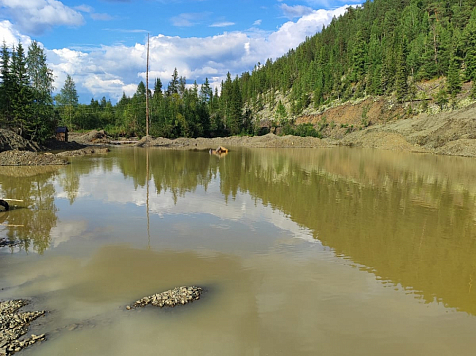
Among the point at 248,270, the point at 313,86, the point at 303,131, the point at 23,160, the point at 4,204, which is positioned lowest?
the point at 248,270

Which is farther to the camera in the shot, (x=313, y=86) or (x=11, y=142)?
(x=313, y=86)

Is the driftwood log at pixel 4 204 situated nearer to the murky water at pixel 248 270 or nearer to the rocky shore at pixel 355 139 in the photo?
the murky water at pixel 248 270

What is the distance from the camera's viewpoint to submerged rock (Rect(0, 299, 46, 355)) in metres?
4.52

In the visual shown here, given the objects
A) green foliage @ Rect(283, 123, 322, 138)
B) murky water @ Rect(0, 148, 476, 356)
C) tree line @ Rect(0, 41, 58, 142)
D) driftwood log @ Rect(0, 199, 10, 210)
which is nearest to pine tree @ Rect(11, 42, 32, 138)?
tree line @ Rect(0, 41, 58, 142)

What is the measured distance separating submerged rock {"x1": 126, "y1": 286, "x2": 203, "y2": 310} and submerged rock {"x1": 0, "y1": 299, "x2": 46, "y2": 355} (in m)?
1.39

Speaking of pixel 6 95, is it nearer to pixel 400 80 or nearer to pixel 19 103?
pixel 19 103

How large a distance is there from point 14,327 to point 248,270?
13.8ft

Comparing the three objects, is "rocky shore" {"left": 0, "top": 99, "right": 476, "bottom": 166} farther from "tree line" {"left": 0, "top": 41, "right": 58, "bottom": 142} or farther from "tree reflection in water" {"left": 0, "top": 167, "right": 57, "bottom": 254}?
"tree reflection in water" {"left": 0, "top": 167, "right": 57, "bottom": 254}

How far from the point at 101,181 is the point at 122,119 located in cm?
6407

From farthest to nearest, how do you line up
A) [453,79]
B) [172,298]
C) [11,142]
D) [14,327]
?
1. [453,79]
2. [11,142]
3. [172,298]
4. [14,327]

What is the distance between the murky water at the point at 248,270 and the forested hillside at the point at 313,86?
1137 inches

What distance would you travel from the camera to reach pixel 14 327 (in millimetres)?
4930

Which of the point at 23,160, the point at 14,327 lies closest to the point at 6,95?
the point at 23,160

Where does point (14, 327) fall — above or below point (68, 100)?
below
